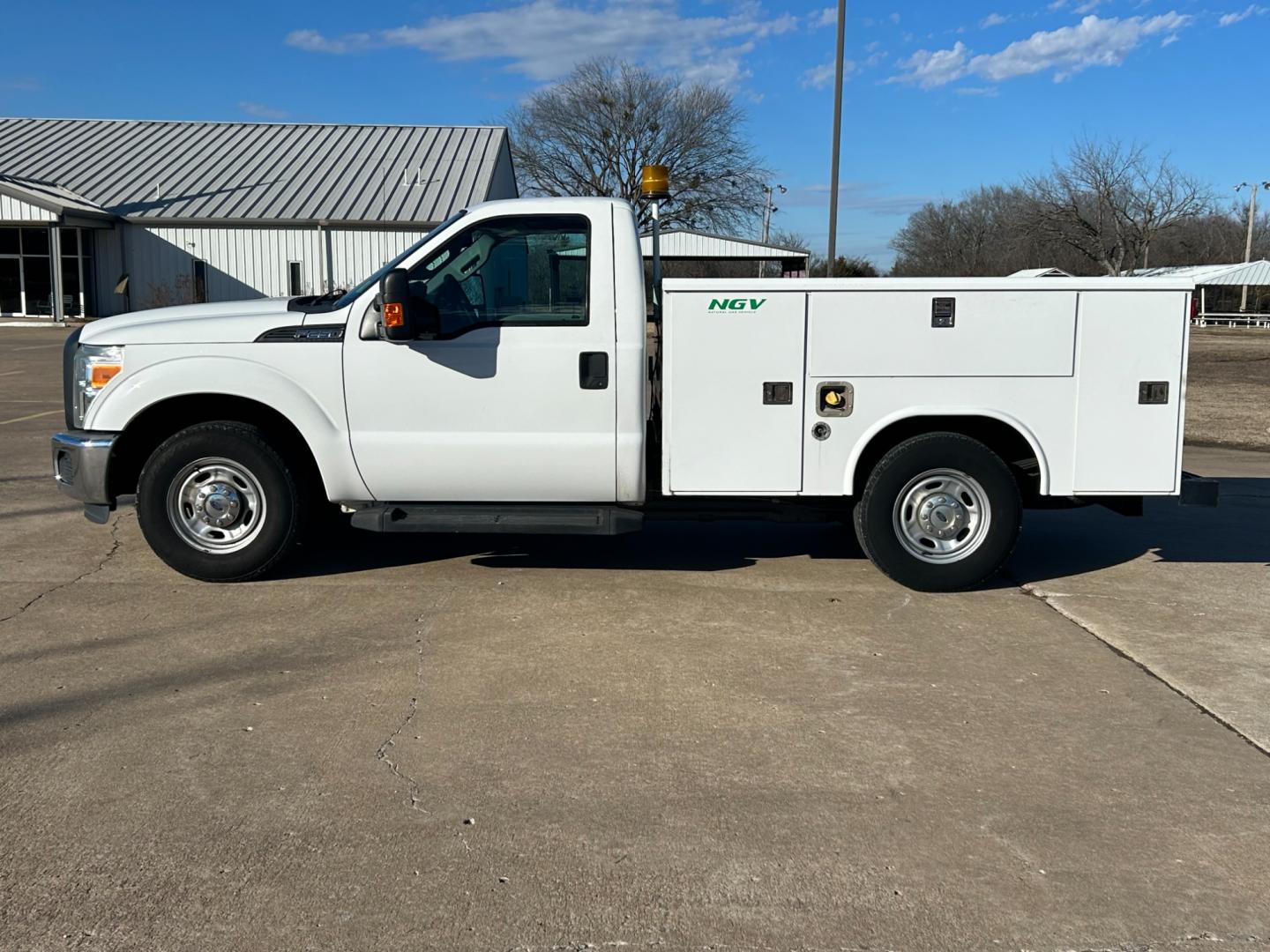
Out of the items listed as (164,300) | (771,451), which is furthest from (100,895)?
(164,300)

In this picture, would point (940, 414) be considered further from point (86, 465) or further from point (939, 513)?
point (86, 465)

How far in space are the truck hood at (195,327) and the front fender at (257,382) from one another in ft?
0.18

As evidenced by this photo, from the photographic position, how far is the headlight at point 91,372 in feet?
21.4

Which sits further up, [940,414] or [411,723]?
[940,414]

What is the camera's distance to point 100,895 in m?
3.35

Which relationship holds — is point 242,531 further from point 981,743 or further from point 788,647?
point 981,743

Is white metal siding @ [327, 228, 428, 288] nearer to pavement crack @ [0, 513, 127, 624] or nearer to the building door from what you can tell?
the building door

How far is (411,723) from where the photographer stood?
470 cm

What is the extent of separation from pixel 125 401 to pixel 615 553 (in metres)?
3.02

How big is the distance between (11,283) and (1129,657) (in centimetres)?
4138

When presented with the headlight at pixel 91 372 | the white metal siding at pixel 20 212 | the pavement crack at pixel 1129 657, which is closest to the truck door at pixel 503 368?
the headlight at pixel 91 372

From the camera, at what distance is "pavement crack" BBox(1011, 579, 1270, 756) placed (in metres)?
4.75

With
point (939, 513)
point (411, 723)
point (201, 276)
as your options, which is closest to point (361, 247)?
point (201, 276)

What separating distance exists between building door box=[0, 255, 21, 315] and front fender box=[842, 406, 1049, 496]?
1563 inches
